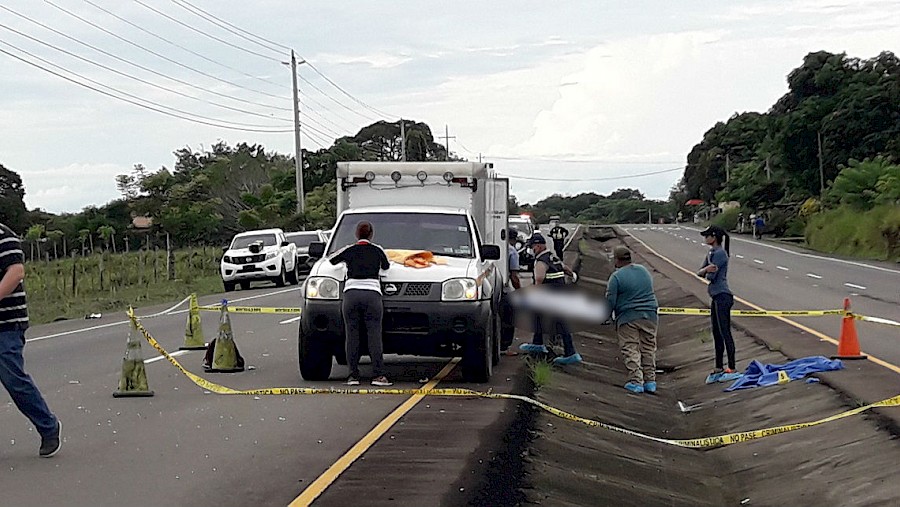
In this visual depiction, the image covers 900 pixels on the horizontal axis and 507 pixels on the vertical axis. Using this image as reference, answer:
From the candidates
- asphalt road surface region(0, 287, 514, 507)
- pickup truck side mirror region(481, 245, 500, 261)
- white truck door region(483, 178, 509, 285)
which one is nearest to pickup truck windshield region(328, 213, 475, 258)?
pickup truck side mirror region(481, 245, 500, 261)

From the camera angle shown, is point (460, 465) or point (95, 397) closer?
point (460, 465)

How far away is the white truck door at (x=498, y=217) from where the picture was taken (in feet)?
59.8

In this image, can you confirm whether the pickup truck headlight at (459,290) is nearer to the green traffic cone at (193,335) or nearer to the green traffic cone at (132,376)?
the green traffic cone at (132,376)

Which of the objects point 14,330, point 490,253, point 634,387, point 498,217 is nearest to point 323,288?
point 490,253

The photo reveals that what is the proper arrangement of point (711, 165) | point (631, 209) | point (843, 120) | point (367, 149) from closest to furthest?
point (843, 120)
point (367, 149)
point (711, 165)
point (631, 209)

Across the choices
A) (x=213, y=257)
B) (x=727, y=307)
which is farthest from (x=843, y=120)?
(x=727, y=307)

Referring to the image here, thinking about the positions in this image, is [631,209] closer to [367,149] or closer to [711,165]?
[711,165]

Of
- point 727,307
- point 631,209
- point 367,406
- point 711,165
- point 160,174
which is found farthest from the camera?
point 631,209

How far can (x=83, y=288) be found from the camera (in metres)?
35.5

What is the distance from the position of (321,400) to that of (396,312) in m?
1.28

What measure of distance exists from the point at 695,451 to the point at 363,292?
12.3ft

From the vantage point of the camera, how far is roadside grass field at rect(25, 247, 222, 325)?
29719mm

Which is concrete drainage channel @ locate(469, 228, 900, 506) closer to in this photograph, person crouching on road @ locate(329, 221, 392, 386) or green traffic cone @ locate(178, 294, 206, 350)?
person crouching on road @ locate(329, 221, 392, 386)

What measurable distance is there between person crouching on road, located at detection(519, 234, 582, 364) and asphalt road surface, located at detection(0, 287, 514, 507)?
4.05ft
